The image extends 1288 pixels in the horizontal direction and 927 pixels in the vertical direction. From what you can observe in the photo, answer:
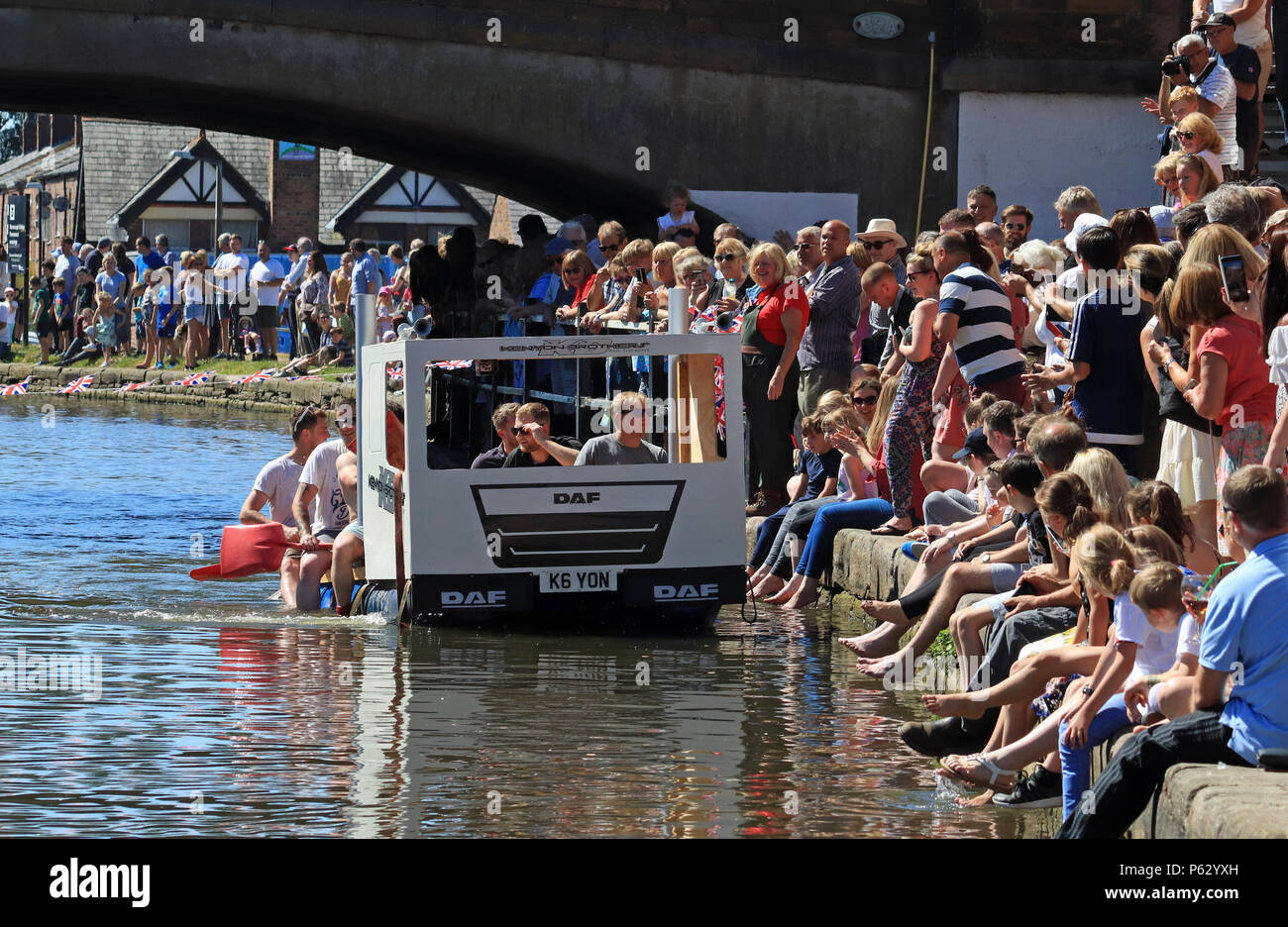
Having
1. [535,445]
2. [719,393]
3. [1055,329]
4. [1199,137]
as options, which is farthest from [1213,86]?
[535,445]

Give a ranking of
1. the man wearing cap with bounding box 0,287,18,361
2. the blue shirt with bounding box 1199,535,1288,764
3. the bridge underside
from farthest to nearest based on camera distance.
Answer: the man wearing cap with bounding box 0,287,18,361 → the bridge underside → the blue shirt with bounding box 1199,535,1288,764

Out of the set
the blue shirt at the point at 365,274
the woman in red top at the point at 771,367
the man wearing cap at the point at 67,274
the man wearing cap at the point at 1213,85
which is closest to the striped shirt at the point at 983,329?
the woman in red top at the point at 771,367

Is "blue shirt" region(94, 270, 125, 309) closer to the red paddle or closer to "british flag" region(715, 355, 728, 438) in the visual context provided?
the red paddle

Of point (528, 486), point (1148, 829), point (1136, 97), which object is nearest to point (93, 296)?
point (1136, 97)

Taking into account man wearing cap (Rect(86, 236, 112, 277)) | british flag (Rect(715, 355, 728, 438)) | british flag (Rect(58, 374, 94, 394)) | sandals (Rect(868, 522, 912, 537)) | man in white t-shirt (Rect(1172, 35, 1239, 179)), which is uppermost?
man wearing cap (Rect(86, 236, 112, 277))

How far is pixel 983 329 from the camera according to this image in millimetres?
12078

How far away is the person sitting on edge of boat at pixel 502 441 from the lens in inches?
507

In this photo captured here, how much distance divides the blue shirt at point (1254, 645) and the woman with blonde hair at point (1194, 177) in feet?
18.1

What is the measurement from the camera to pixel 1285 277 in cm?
874

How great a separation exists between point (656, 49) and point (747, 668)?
12.0 metres

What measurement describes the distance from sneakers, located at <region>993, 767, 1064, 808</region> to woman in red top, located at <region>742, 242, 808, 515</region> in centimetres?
685

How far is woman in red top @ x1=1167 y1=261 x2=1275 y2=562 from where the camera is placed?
9.03 metres

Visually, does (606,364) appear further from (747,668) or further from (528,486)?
(747,668)

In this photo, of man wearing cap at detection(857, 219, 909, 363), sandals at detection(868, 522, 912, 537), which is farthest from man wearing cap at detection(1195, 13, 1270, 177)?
sandals at detection(868, 522, 912, 537)
